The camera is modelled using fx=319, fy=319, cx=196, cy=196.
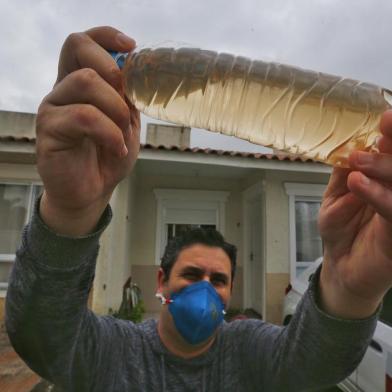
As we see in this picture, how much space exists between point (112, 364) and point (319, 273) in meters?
0.90

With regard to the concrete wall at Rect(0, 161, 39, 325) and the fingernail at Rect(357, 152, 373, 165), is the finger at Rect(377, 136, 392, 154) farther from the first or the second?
the concrete wall at Rect(0, 161, 39, 325)

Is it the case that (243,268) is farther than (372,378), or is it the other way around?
(243,268)

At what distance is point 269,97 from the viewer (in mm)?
959

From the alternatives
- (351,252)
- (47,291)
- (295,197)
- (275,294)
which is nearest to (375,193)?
(351,252)

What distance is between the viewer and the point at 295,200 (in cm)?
738

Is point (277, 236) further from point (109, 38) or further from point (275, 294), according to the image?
point (109, 38)

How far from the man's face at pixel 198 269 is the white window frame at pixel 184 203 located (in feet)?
22.0

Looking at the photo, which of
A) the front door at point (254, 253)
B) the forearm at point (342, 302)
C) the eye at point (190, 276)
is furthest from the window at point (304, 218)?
the forearm at point (342, 302)

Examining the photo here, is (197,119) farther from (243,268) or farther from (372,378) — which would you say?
(243,268)

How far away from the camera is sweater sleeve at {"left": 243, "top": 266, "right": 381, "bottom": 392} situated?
1.14m

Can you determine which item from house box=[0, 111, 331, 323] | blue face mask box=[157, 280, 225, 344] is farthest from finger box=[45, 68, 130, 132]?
house box=[0, 111, 331, 323]

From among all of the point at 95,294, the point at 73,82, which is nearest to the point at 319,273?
the point at 73,82

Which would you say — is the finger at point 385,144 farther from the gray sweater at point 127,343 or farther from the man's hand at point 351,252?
the gray sweater at point 127,343

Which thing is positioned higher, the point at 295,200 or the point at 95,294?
the point at 295,200
